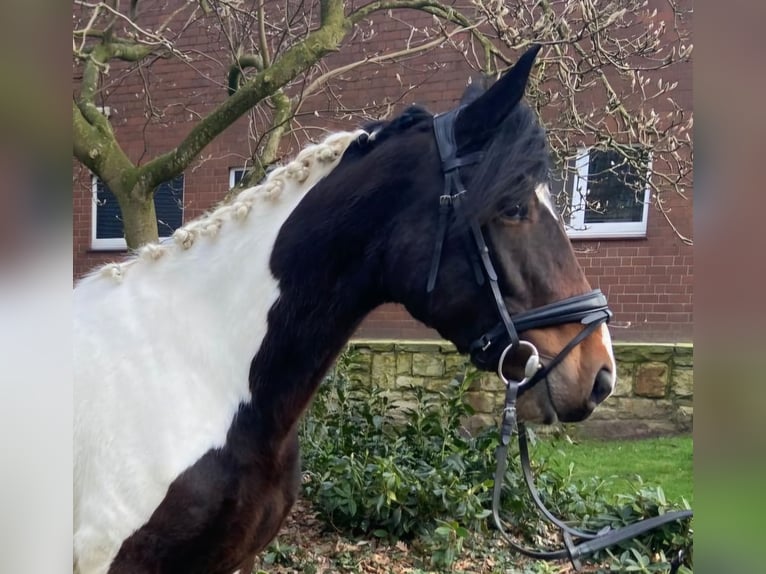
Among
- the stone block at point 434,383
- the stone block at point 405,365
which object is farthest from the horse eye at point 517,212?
the stone block at point 405,365

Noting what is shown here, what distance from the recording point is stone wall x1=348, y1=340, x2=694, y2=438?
5676 mm

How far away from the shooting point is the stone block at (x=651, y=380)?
5.69 metres

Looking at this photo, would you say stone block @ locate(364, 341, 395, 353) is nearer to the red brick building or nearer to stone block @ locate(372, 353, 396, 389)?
stone block @ locate(372, 353, 396, 389)

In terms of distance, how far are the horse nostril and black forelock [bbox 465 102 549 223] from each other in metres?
0.50

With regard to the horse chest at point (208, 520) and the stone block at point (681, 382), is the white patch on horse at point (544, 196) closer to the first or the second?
the horse chest at point (208, 520)

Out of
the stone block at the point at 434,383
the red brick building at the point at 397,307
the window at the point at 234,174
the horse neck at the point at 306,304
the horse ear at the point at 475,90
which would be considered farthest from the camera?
the window at the point at 234,174

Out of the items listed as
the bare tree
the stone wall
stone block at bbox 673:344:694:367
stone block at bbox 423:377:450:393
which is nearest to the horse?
the bare tree

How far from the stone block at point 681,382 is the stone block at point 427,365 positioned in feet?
6.69

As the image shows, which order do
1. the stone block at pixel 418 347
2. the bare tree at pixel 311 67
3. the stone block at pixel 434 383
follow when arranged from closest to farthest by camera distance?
the bare tree at pixel 311 67 < the stone block at pixel 434 383 < the stone block at pixel 418 347

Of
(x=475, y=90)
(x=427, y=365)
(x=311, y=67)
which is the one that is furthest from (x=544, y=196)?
(x=427, y=365)

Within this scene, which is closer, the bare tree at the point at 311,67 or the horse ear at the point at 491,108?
the horse ear at the point at 491,108

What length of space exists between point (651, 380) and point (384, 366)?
2.37 m
